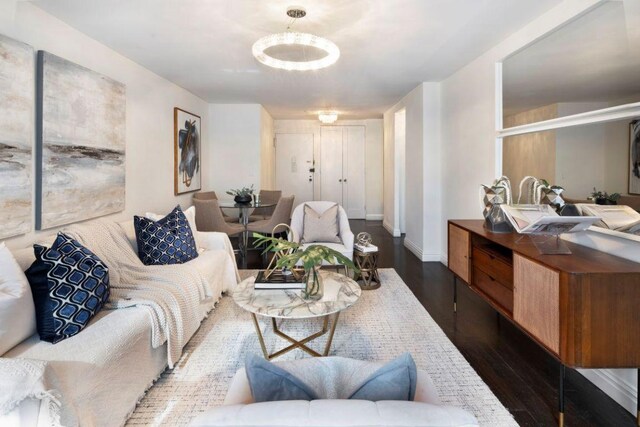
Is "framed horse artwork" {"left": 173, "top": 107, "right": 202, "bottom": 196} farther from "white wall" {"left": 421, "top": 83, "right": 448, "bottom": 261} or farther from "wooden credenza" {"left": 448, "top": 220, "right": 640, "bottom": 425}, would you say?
"wooden credenza" {"left": 448, "top": 220, "right": 640, "bottom": 425}

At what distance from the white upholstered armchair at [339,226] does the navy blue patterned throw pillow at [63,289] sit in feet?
6.85

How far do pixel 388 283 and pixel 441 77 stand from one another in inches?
102

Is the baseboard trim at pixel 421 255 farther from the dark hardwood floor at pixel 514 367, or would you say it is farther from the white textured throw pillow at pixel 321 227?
the white textured throw pillow at pixel 321 227

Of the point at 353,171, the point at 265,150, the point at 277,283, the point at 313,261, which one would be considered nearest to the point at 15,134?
the point at 277,283

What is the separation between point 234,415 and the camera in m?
0.66

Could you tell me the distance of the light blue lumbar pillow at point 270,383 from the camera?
0.87 m

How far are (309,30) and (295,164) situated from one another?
5.69m

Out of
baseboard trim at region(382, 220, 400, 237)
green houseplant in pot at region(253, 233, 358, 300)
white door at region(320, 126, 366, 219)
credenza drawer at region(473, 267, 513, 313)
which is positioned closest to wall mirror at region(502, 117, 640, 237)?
credenza drawer at region(473, 267, 513, 313)

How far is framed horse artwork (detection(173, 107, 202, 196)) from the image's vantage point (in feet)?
15.6

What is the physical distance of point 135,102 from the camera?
372 centimetres

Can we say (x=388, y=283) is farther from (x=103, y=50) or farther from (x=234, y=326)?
A: (x=103, y=50)

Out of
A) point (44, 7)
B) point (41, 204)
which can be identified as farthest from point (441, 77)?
point (41, 204)

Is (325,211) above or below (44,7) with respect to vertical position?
below

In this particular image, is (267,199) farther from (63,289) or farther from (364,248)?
(63,289)
